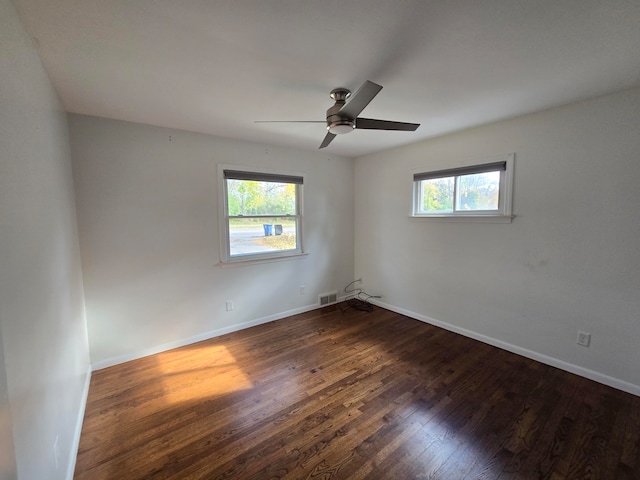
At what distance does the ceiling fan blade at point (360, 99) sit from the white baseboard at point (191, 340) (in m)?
2.72

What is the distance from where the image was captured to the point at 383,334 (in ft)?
10.5

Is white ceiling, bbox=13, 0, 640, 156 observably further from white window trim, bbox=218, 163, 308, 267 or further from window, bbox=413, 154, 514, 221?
white window trim, bbox=218, 163, 308, 267

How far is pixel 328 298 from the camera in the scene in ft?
13.8

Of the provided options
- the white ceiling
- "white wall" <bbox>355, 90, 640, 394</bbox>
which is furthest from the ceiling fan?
"white wall" <bbox>355, 90, 640, 394</bbox>

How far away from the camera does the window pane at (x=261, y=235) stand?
3301mm

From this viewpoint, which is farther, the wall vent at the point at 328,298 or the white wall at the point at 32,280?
the wall vent at the point at 328,298

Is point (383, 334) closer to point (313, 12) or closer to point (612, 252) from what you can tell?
point (612, 252)

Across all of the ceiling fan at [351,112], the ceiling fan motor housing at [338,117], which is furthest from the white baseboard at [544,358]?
the ceiling fan motor housing at [338,117]

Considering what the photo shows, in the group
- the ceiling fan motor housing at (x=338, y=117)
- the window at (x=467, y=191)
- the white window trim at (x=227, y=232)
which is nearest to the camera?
the ceiling fan motor housing at (x=338, y=117)

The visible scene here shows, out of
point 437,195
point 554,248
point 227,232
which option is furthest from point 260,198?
point 554,248

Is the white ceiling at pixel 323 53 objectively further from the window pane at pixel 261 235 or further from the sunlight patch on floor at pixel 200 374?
the sunlight patch on floor at pixel 200 374

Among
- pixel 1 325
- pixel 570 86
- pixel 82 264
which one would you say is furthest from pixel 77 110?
pixel 570 86

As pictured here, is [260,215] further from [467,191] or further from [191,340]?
[467,191]

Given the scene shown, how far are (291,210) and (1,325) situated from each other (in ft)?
9.96
